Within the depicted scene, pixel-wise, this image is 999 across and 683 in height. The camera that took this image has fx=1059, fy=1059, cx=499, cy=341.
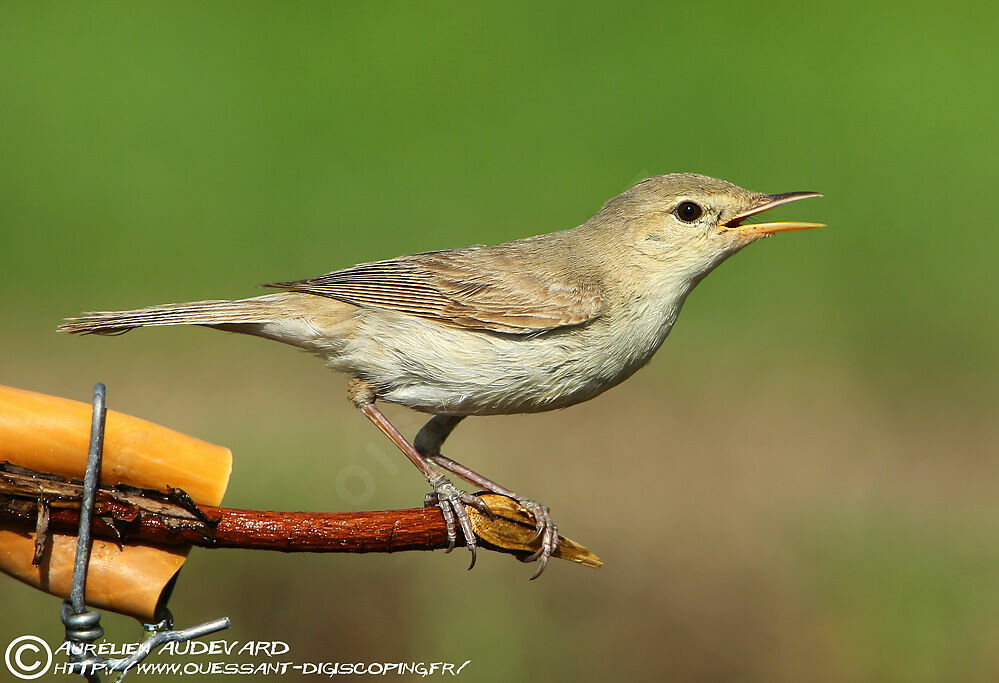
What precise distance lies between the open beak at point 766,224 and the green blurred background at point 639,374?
1.59 m

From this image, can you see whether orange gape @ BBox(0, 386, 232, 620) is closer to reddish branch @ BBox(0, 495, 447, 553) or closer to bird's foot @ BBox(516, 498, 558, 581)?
reddish branch @ BBox(0, 495, 447, 553)

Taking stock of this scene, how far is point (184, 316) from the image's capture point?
3.69 meters

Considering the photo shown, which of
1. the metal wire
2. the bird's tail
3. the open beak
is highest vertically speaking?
the open beak

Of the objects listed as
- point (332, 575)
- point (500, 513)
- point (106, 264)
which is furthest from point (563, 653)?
point (106, 264)

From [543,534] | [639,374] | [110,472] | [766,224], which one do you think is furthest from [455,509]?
[639,374]

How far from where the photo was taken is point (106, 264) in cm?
824

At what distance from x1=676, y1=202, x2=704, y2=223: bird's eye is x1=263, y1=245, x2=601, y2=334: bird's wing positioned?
1.48ft

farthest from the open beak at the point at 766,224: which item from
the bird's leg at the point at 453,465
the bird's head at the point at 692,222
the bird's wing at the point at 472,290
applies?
the bird's leg at the point at 453,465

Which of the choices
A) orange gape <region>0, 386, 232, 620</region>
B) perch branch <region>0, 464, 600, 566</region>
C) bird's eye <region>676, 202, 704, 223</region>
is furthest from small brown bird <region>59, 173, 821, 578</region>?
orange gape <region>0, 386, 232, 620</region>

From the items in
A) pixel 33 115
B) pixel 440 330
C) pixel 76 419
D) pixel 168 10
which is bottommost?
pixel 76 419

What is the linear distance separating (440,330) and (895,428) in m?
4.74

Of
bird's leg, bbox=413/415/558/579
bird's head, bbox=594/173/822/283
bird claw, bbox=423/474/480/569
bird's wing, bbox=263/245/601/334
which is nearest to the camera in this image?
bird claw, bbox=423/474/480/569

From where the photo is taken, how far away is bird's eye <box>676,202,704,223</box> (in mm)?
3906

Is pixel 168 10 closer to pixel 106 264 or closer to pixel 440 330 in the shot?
pixel 106 264
